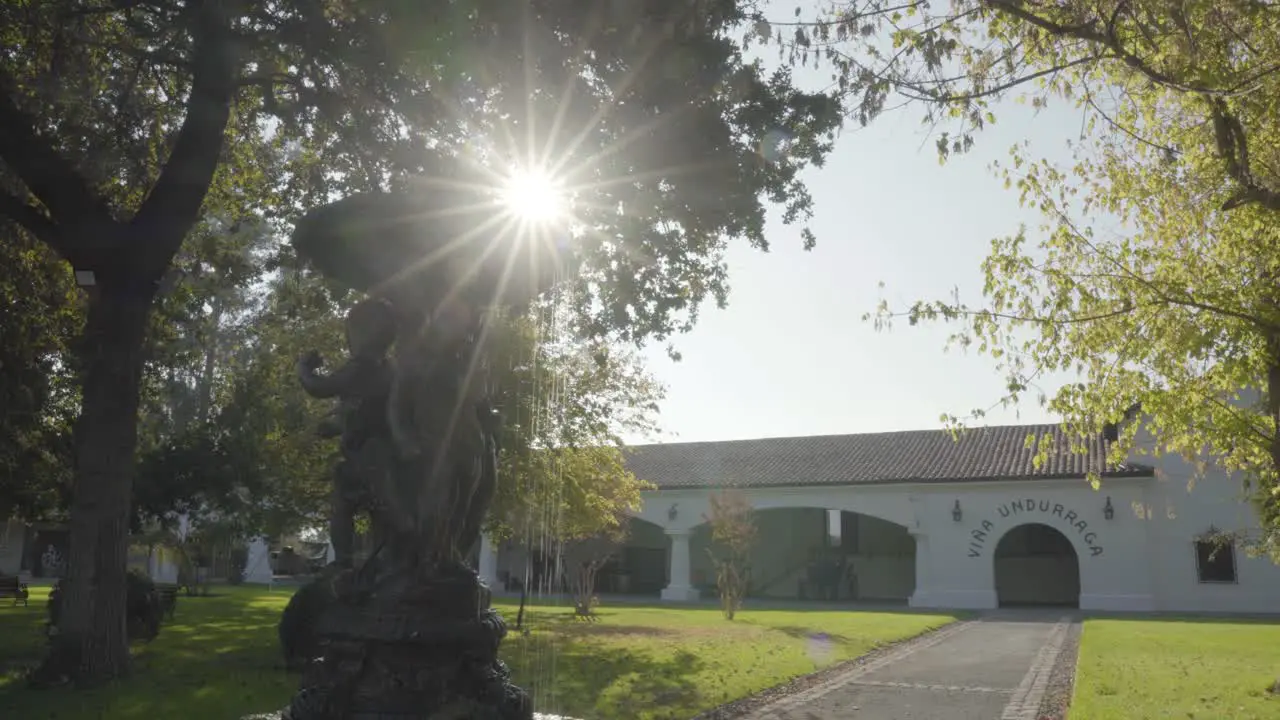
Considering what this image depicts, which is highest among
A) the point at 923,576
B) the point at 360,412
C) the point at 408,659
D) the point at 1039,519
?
the point at 360,412

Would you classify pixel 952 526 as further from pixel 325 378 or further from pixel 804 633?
pixel 325 378

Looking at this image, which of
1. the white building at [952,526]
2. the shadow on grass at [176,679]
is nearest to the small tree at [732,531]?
the white building at [952,526]

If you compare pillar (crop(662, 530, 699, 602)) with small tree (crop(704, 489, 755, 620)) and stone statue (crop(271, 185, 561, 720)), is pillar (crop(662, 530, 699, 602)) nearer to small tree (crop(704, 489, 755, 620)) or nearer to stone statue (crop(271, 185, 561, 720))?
small tree (crop(704, 489, 755, 620))

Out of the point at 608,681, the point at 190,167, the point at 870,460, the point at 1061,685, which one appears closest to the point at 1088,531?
the point at 870,460

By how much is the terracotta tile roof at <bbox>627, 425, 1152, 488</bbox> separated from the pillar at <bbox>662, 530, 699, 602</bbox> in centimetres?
190

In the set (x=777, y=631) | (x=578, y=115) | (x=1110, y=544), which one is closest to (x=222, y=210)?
(x=578, y=115)

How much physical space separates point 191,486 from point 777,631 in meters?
12.1

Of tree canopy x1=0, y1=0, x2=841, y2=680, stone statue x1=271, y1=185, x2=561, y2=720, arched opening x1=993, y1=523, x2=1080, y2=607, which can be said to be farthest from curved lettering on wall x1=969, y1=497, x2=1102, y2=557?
stone statue x1=271, y1=185, x2=561, y2=720

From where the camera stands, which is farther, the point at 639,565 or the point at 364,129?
the point at 639,565

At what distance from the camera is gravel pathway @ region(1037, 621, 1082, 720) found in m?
9.02

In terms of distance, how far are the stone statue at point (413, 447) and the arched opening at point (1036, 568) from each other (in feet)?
95.5

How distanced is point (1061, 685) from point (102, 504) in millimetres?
10693

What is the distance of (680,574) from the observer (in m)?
32.6

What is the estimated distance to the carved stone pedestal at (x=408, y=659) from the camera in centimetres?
582
